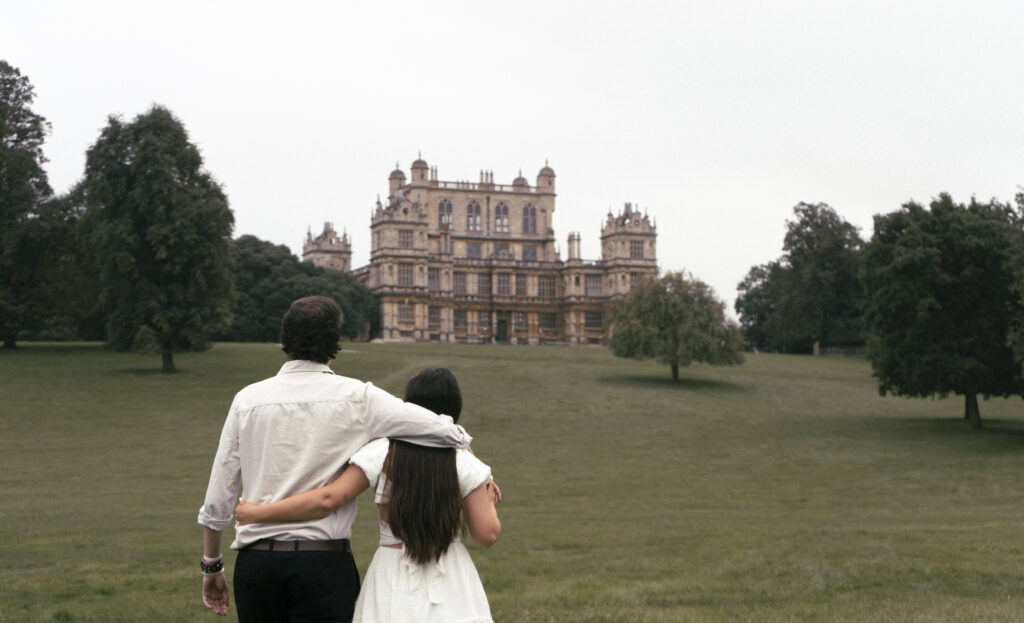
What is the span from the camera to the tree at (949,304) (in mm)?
33406

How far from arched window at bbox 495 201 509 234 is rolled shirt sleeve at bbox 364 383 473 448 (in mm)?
94626

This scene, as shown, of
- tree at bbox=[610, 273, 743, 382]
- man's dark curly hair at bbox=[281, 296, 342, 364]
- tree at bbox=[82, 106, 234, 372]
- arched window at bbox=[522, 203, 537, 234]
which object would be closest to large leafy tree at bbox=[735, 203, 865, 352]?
tree at bbox=[610, 273, 743, 382]

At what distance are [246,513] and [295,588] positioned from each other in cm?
38

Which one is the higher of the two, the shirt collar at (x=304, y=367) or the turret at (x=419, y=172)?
the turret at (x=419, y=172)

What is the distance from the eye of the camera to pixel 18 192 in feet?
149

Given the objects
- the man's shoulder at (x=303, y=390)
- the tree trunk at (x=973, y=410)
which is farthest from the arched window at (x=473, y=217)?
the man's shoulder at (x=303, y=390)

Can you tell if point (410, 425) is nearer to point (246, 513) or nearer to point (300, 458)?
point (300, 458)

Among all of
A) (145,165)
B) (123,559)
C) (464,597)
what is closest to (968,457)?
(123,559)

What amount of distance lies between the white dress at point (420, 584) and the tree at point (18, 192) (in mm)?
44267

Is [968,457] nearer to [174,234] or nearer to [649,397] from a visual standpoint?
[649,397]

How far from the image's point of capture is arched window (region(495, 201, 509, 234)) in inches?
3885

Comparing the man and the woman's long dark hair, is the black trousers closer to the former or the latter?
the man

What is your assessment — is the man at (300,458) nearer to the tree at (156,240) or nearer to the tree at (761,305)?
the tree at (156,240)

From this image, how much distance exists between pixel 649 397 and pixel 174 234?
809 inches
